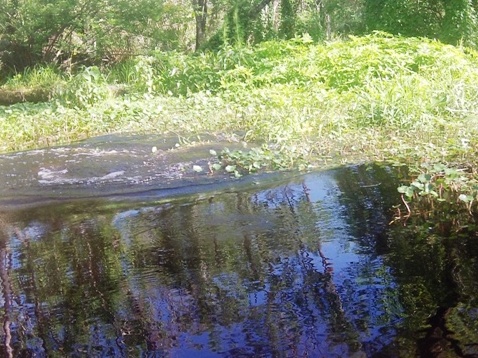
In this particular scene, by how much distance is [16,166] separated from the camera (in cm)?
651

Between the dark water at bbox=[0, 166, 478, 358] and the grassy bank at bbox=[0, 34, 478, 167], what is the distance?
142cm

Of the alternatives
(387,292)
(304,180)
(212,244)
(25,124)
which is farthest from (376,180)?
(25,124)

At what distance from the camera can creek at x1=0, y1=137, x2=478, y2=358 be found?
2529 millimetres

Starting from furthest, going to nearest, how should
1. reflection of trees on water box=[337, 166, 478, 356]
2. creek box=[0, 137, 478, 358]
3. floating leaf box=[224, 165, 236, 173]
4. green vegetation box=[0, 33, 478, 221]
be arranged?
green vegetation box=[0, 33, 478, 221] < floating leaf box=[224, 165, 236, 173] < creek box=[0, 137, 478, 358] < reflection of trees on water box=[337, 166, 478, 356]

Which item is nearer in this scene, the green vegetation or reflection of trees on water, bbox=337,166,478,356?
reflection of trees on water, bbox=337,166,478,356

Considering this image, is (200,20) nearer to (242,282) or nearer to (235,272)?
(235,272)

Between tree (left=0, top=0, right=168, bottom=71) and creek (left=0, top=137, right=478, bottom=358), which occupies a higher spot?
tree (left=0, top=0, right=168, bottom=71)

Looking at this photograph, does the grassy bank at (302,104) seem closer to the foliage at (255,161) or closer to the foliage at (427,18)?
the foliage at (255,161)

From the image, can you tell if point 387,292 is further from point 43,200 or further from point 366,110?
point 366,110

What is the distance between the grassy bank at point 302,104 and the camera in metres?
6.25

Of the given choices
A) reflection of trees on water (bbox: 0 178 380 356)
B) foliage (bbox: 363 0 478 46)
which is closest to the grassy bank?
reflection of trees on water (bbox: 0 178 380 356)

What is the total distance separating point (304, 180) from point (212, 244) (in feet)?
5.80

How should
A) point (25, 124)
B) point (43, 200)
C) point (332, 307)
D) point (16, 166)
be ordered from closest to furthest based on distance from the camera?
point (332, 307) → point (43, 200) → point (16, 166) → point (25, 124)

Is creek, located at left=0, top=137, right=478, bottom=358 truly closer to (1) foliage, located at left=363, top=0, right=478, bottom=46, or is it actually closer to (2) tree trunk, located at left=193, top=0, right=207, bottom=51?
(1) foliage, located at left=363, top=0, right=478, bottom=46
